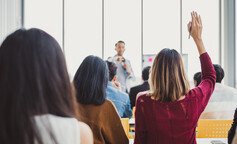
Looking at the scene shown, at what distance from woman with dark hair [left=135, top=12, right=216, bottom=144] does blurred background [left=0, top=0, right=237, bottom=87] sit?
4633 millimetres

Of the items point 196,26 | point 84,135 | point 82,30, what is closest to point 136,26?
point 82,30

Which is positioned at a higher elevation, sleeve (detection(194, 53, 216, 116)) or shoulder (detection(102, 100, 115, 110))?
sleeve (detection(194, 53, 216, 116))

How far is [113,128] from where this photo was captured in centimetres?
142

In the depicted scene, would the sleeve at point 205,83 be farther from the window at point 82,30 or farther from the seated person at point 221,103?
the window at point 82,30

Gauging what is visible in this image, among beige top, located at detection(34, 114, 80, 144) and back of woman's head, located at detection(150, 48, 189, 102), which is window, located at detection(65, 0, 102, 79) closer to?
back of woman's head, located at detection(150, 48, 189, 102)

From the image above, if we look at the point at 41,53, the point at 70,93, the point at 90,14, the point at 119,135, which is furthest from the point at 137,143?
the point at 90,14

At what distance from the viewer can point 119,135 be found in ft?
4.74

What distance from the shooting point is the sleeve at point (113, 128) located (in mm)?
1410

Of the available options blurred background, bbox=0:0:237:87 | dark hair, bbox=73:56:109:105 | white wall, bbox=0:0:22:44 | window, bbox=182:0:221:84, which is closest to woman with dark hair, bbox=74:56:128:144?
dark hair, bbox=73:56:109:105

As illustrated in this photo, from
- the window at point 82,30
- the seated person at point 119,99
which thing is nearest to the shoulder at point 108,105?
the seated person at point 119,99

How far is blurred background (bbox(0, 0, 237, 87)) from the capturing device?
587cm

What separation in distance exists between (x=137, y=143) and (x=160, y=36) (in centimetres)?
487

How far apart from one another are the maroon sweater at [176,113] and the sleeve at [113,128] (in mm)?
165

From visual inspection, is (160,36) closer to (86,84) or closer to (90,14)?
(90,14)
